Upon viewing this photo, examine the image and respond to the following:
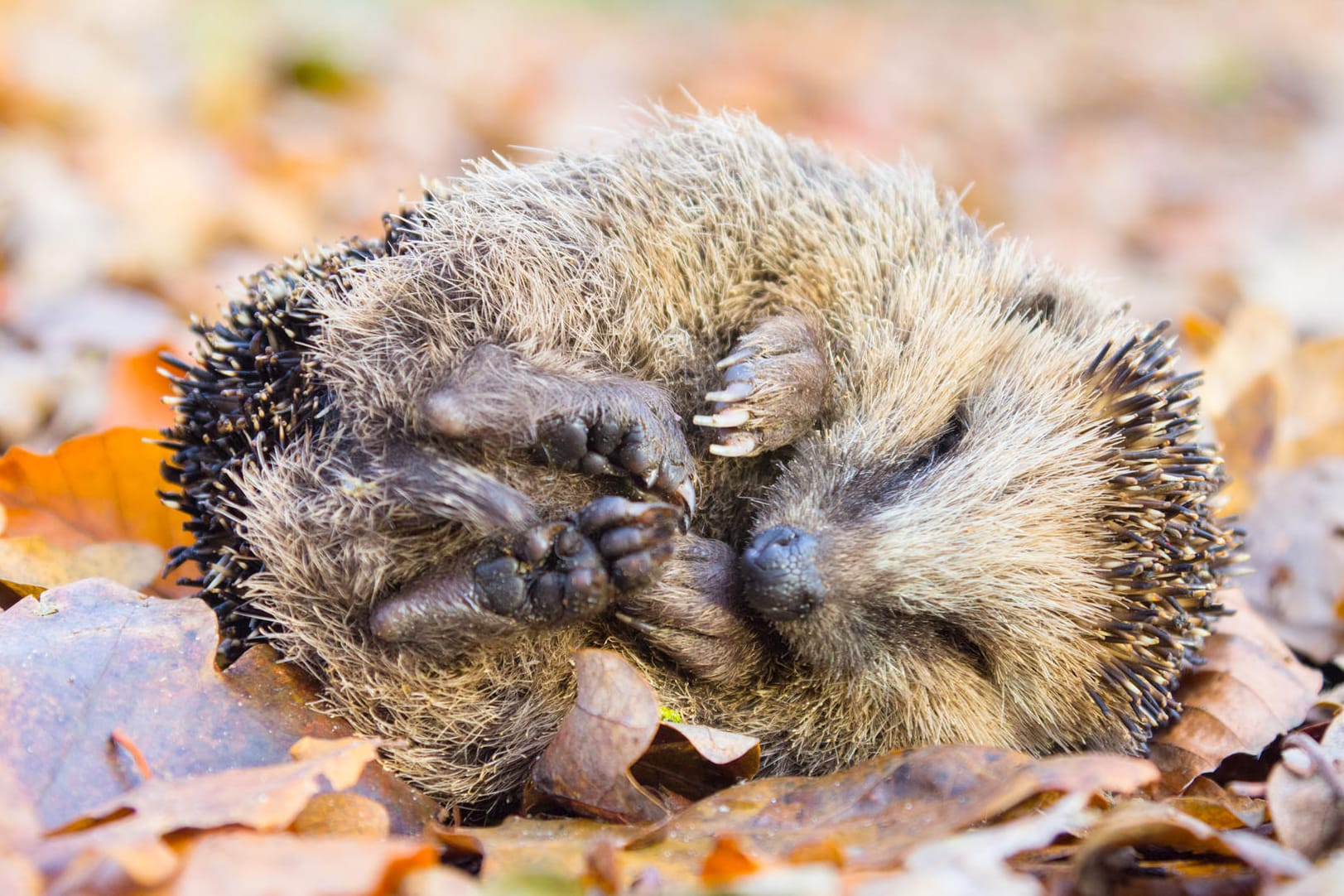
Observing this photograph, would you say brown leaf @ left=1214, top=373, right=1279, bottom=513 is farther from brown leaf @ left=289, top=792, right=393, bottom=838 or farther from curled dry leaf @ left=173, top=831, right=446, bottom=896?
curled dry leaf @ left=173, top=831, right=446, bottom=896

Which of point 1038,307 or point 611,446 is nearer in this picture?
point 611,446

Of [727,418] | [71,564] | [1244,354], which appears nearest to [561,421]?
[727,418]

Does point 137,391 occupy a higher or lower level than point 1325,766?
higher

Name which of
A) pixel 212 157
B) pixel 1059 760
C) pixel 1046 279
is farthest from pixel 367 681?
pixel 212 157

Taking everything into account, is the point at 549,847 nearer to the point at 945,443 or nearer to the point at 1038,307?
the point at 945,443

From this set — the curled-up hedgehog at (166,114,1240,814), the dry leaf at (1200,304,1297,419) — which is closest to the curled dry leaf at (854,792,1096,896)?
the curled-up hedgehog at (166,114,1240,814)

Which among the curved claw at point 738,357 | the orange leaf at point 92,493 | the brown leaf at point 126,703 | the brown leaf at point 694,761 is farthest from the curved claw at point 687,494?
the orange leaf at point 92,493

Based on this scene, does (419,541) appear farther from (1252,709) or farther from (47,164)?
(47,164)
